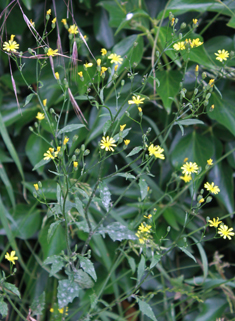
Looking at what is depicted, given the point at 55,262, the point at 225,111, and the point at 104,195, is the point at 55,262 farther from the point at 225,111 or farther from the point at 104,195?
the point at 225,111

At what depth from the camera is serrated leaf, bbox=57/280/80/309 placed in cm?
47

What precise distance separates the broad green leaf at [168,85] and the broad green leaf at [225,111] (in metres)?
0.10

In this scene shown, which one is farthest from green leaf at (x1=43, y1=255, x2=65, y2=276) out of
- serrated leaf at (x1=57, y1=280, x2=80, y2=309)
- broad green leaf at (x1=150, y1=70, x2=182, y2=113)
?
broad green leaf at (x1=150, y1=70, x2=182, y2=113)

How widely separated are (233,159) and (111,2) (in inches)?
19.4

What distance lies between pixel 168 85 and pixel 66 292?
0.46 meters

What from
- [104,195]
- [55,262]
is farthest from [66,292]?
[104,195]

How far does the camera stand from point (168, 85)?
685mm

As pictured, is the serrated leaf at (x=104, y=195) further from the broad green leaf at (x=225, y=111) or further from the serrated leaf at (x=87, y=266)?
the broad green leaf at (x=225, y=111)

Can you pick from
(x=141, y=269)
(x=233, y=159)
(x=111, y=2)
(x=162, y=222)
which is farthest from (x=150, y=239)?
(x=111, y=2)

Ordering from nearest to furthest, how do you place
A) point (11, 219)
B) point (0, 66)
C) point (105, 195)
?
point (105, 195) → point (11, 219) → point (0, 66)

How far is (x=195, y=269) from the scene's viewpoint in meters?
0.89

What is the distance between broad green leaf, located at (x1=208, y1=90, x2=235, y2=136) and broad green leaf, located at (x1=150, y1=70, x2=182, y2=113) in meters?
0.10

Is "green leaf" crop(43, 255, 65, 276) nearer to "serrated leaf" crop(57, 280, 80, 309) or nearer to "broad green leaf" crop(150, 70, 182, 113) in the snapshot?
"serrated leaf" crop(57, 280, 80, 309)

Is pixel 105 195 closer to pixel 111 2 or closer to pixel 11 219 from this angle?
pixel 11 219
